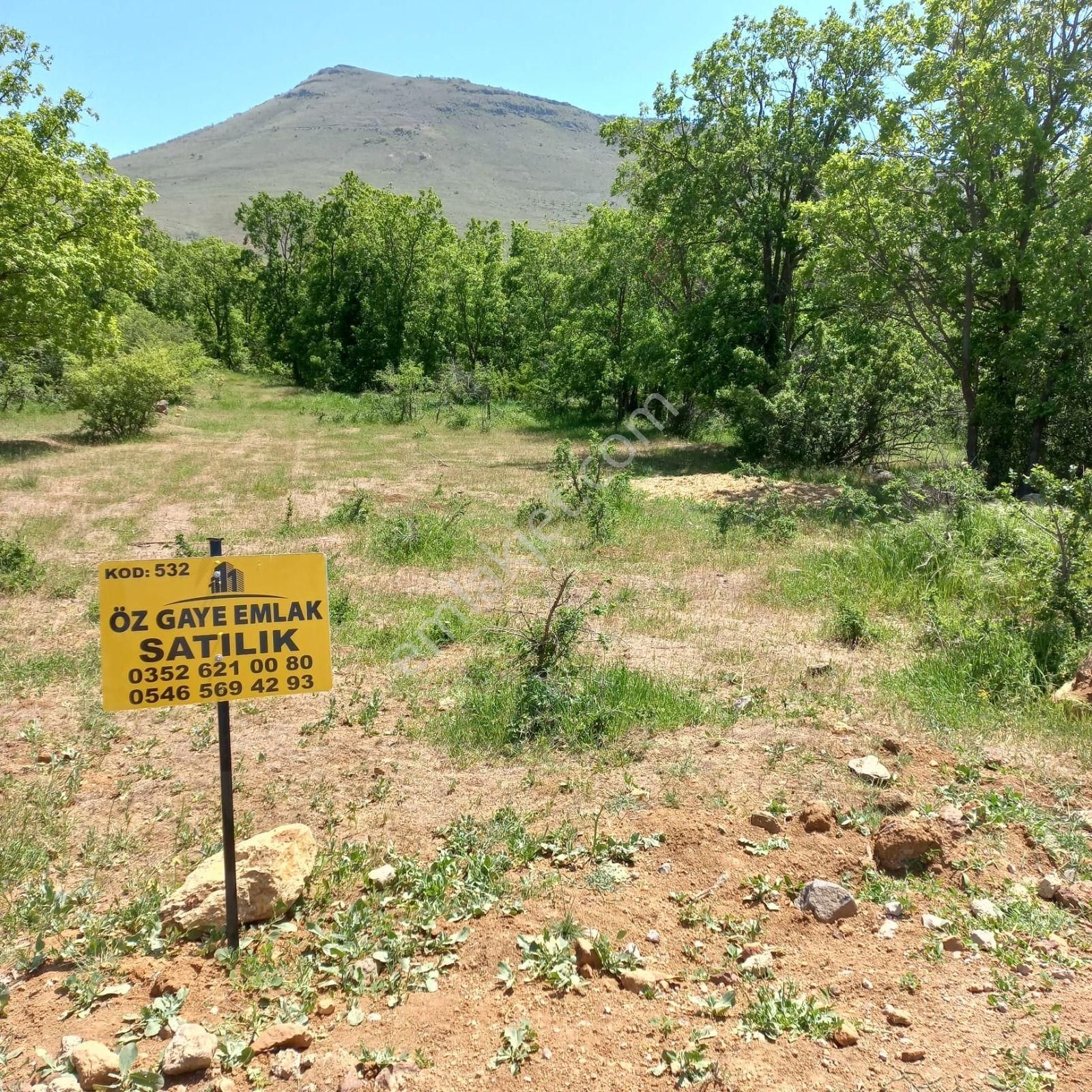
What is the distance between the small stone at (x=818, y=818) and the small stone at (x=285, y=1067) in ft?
8.01

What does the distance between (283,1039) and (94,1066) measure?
55 centimetres

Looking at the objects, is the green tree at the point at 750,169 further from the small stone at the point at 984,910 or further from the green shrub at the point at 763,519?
the small stone at the point at 984,910

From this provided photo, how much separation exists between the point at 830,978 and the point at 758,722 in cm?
223

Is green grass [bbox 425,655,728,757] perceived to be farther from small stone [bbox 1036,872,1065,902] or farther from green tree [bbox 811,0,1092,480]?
green tree [bbox 811,0,1092,480]

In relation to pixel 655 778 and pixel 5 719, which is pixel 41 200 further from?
pixel 655 778

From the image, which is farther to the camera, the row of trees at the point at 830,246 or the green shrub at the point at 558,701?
the row of trees at the point at 830,246

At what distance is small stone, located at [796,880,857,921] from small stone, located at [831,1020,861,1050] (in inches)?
25.2

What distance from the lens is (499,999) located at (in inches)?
108

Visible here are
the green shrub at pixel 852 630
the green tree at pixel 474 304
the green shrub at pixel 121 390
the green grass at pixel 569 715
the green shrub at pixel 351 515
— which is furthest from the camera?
the green tree at pixel 474 304

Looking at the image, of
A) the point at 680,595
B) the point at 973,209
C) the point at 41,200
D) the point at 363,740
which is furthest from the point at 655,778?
the point at 41,200

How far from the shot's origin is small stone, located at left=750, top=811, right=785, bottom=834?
3.75 m

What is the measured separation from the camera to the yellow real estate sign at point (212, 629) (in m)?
2.88

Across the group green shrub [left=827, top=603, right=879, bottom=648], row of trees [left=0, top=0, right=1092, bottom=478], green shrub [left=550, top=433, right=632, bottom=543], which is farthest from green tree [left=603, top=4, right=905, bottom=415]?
green shrub [left=827, top=603, right=879, bottom=648]

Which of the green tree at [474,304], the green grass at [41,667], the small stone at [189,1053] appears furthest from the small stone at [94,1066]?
the green tree at [474,304]
